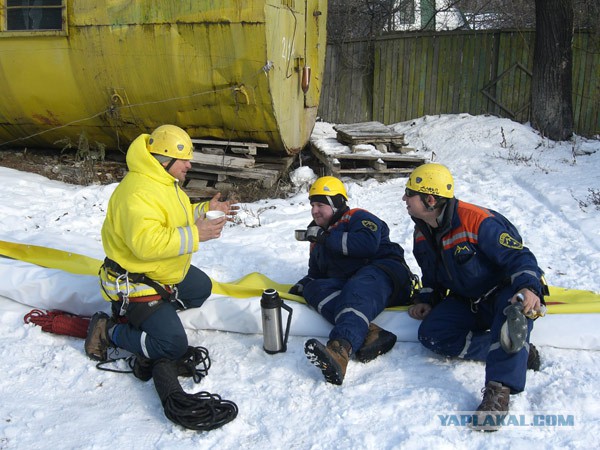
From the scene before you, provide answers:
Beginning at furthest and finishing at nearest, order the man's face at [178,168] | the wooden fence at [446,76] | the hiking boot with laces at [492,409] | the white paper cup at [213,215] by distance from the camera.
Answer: the wooden fence at [446,76] → the white paper cup at [213,215] → the man's face at [178,168] → the hiking boot with laces at [492,409]

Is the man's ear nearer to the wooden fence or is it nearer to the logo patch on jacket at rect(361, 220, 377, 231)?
the logo patch on jacket at rect(361, 220, 377, 231)

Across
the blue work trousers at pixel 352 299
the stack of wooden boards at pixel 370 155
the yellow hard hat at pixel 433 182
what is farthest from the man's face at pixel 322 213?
the stack of wooden boards at pixel 370 155

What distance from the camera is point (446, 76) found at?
12008 mm

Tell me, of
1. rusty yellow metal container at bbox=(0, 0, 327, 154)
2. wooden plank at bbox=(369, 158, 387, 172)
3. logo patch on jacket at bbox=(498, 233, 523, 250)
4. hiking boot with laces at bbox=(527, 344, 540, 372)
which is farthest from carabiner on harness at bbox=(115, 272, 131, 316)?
wooden plank at bbox=(369, 158, 387, 172)

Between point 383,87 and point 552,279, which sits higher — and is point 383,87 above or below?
above

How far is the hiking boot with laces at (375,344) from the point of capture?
341cm

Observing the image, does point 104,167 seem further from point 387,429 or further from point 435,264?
point 387,429

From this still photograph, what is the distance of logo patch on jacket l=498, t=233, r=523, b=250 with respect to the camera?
3.13 meters

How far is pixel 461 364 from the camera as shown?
3.38 meters

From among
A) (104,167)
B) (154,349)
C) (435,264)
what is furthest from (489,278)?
(104,167)

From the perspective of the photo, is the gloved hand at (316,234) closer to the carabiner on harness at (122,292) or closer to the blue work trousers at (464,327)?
the blue work trousers at (464,327)

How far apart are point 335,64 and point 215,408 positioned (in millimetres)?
11323

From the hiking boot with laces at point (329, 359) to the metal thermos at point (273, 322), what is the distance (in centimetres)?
43

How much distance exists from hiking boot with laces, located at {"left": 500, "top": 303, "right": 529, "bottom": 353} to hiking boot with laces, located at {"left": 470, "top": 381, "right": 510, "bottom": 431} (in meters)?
0.21
